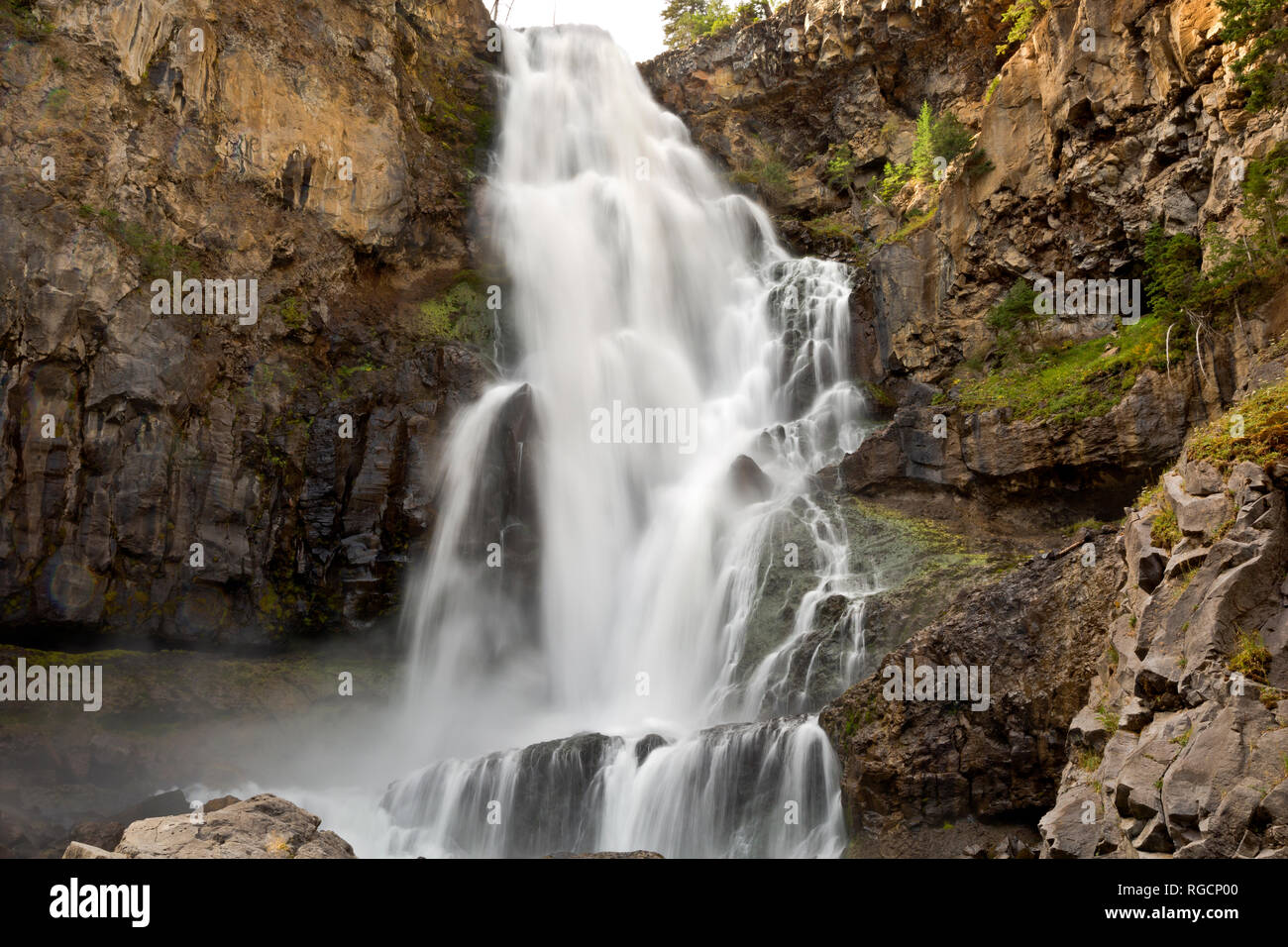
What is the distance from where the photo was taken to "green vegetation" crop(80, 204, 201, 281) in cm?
1788

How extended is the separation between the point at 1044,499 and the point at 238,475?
16.6 m

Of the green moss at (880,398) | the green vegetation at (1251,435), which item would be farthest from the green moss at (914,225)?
the green vegetation at (1251,435)

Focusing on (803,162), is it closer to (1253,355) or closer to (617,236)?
(617,236)

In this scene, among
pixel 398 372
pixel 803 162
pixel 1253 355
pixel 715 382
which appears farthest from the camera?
pixel 803 162

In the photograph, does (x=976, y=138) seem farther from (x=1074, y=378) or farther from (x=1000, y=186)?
(x=1074, y=378)

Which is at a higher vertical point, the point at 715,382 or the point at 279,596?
the point at 715,382

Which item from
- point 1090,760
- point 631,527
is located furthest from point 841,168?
point 1090,760

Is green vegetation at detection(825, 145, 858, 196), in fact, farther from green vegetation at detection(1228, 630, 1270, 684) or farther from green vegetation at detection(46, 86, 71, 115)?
green vegetation at detection(1228, 630, 1270, 684)

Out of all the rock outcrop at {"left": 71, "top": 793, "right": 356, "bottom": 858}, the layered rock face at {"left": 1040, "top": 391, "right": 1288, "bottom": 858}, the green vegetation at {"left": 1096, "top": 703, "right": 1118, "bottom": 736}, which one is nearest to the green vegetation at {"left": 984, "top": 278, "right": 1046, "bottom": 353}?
the layered rock face at {"left": 1040, "top": 391, "right": 1288, "bottom": 858}

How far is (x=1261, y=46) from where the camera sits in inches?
556

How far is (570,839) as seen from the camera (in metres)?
12.6

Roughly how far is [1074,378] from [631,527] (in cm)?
954
